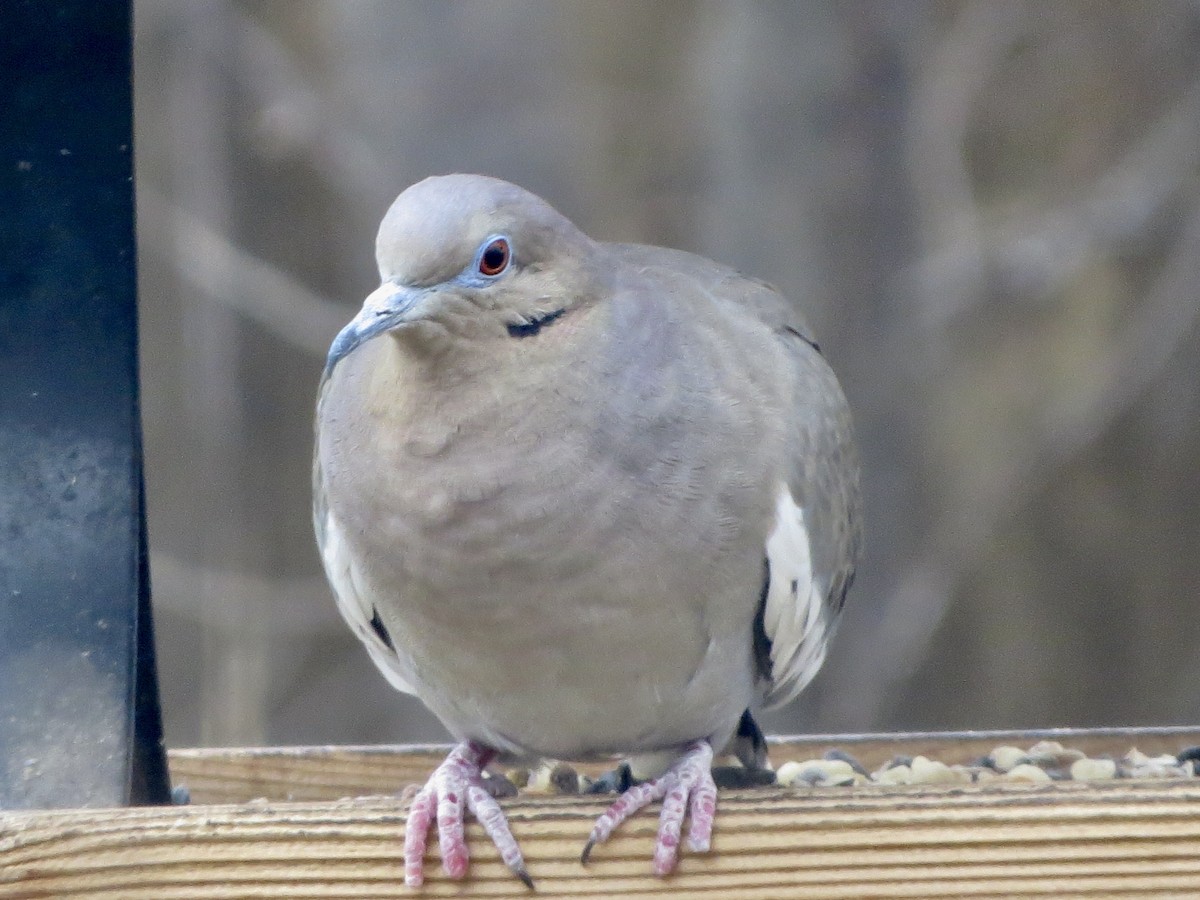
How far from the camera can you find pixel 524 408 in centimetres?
261

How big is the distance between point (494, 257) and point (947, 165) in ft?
11.5

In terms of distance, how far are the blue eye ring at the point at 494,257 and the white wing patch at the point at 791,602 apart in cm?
62

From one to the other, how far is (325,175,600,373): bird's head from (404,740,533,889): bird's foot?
0.62 m

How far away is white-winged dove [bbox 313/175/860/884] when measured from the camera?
A: 2.54 meters

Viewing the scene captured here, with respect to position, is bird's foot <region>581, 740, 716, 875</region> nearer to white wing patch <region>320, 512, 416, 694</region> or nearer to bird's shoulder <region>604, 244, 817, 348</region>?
white wing patch <region>320, 512, 416, 694</region>

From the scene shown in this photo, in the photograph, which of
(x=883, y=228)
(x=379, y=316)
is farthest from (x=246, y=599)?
(x=379, y=316)

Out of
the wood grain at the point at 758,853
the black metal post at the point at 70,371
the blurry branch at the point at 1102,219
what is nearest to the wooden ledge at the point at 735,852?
the wood grain at the point at 758,853

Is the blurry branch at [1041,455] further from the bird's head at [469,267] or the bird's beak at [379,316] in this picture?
the bird's beak at [379,316]

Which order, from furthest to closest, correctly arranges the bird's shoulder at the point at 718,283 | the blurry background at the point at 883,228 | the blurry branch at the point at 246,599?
the blurry branch at the point at 246,599 < the blurry background at the point at 883,228 < the bird's shoulder at the point at 718,283

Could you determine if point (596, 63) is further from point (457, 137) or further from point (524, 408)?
point (524, 408)

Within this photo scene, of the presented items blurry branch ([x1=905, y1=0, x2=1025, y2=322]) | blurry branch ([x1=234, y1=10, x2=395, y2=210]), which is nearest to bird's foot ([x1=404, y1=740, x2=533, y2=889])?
blurry branch ([x1=905, y1=0, x2=1025, y2=322])

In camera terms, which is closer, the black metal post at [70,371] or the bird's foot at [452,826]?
the bird's foot at [452,826]

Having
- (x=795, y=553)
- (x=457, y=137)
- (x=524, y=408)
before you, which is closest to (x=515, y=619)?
(x=524, y=408)

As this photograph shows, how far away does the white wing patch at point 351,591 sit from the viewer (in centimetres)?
294
